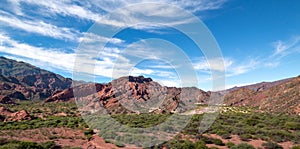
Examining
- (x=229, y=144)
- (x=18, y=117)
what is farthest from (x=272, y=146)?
(x=18, y=117)

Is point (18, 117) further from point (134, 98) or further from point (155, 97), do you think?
point (155, 97)

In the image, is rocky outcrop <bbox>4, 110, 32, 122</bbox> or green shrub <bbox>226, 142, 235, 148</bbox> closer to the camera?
green shrub <bbox>226, 142, 235, 148</bbox>

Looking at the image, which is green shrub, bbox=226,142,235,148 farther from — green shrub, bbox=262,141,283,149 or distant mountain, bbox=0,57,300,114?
distant mountain, bbox=0,57,300,114

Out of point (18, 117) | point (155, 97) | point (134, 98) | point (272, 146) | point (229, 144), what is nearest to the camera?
point (272, 146)

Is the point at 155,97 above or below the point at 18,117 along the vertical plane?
above

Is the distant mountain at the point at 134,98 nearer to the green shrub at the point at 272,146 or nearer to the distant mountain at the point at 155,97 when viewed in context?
the distant mountain at the point at 155,97

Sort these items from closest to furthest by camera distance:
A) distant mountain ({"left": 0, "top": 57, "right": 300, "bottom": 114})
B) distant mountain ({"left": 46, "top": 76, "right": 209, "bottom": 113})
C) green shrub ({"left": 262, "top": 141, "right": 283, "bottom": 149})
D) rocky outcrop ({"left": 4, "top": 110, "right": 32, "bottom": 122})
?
green shrub ({"left": 262, "top": 141, "right": 283, "bottom": 149}) < rocky outcrop ({"left": 4, "top": 110, "right": 32, "bottom": 122}) < distant mountain ({"left": 0, "top": 57, "right": 300, "bottom": 114}) < distant mountain ({"left": 46, "top": 76, "right": 209, "bottom": 113})

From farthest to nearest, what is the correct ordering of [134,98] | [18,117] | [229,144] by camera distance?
[134,98] → [18,117] → [229,144]

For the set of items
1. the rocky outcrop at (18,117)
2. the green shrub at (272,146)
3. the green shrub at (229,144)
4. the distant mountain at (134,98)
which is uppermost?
the distant mountain at (134,98)

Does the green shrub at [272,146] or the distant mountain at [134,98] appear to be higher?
the distant mountain at [134,98]

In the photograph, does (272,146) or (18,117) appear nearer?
(272,146)

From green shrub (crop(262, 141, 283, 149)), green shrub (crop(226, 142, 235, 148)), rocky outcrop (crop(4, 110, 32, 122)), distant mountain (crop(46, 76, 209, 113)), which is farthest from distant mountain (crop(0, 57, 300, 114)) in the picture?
rocky outcrop (crop(4, 110, 32, 122))

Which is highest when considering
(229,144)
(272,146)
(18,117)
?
(272,146)

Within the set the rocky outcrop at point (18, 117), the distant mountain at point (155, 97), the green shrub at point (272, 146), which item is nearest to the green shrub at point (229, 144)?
the green shrub at point (272, 146)
